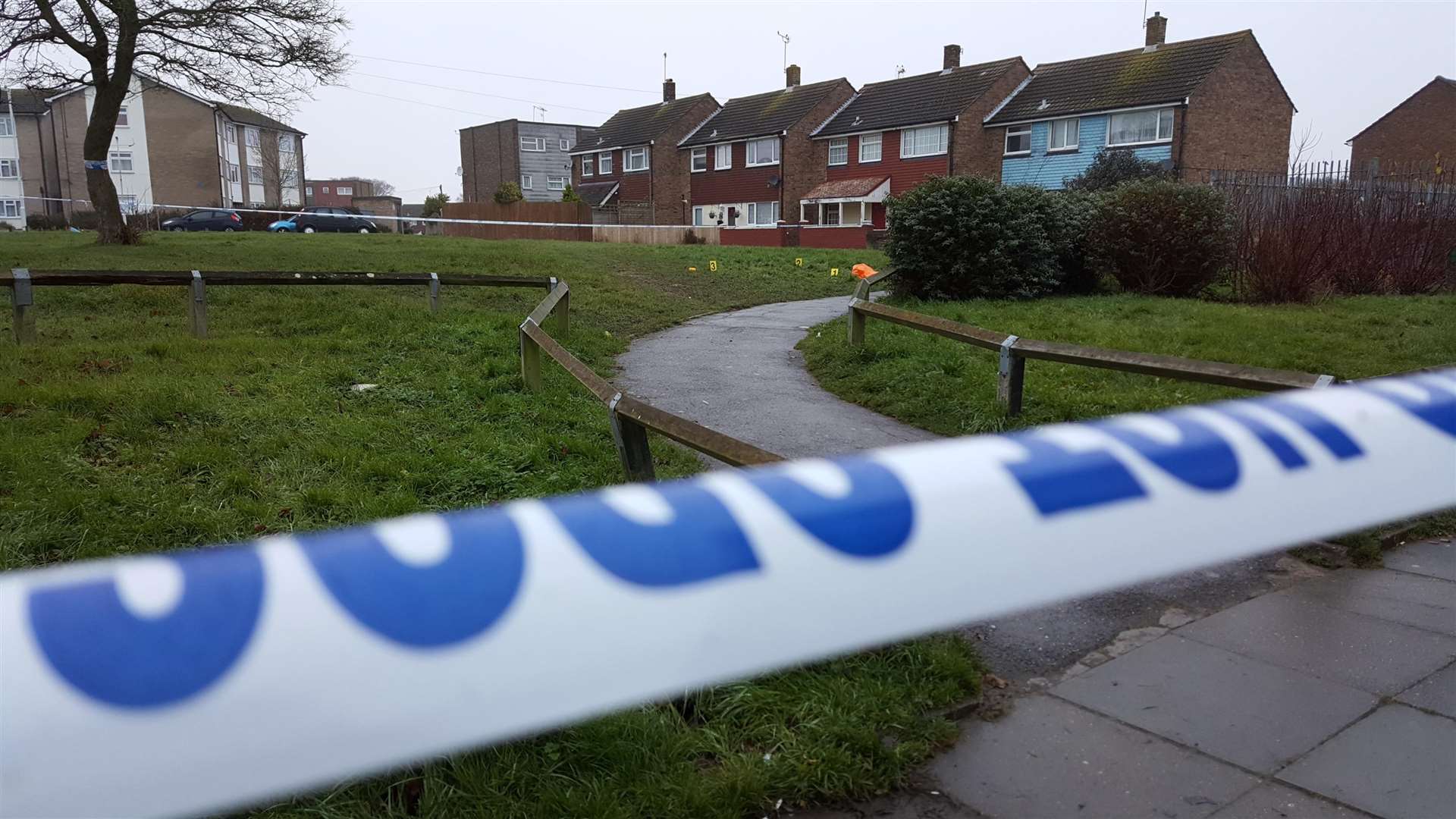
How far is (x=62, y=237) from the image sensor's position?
87.5 feet

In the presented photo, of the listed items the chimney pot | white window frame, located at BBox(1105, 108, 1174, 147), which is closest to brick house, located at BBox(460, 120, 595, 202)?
the chimney pot

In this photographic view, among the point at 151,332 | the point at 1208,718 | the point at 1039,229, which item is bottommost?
the point at 1208,718

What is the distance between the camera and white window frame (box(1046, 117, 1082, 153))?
1542 inches

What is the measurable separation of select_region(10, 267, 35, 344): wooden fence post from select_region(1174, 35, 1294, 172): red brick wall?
110 ft

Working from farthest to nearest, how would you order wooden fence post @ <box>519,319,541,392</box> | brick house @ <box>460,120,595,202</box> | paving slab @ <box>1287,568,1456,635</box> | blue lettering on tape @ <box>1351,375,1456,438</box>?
brick house @ <box>460,120,595,202</box>, wooden fence post @ <box>519,319,541,392</box>, paving slab @ <box>1287,568,1456,635</box>, blue lettering on tape @ <box>1351,375,1456,438</box>

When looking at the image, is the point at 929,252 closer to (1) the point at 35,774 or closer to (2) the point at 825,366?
(2) the point at 825,366

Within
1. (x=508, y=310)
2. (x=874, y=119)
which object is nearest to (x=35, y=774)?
(x=508, y=310)

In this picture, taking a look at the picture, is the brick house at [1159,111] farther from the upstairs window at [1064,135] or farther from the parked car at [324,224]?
the parked car at [324,224]

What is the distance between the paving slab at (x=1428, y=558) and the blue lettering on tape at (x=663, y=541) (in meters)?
4.90

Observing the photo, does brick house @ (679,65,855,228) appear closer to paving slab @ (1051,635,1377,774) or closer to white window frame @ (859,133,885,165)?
white window frame @ (859,133,885,165)

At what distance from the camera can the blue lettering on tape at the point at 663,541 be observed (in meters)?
0.84

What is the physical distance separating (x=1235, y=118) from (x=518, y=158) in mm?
61475

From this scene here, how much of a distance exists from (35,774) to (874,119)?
49409 millimetres

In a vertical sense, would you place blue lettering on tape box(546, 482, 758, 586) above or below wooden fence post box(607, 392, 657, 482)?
above
